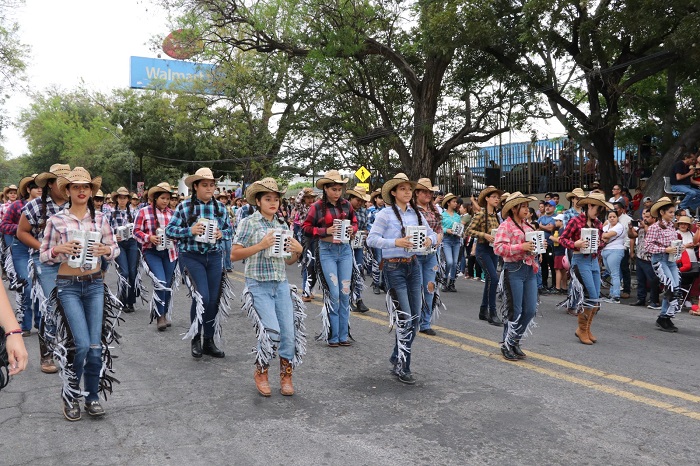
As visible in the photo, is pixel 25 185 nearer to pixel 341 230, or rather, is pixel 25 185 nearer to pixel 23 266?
pixel 23 266

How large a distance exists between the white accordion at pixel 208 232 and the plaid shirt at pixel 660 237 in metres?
6.71

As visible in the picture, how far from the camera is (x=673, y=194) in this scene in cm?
1597

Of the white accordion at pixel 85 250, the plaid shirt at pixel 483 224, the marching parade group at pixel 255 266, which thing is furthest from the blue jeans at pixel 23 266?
the plaid shirt at pixel 483 224

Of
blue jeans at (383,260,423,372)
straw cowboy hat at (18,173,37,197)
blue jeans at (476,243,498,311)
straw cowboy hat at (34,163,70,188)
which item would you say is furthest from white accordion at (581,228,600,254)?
straw cowboy hat at (18,173,37,197)

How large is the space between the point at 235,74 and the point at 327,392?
3057cm

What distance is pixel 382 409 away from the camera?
206 inches

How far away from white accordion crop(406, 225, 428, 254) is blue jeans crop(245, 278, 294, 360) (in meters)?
1.22

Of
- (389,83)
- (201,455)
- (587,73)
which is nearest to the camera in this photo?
(201,455)

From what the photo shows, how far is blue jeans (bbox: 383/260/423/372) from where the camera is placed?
6.08m

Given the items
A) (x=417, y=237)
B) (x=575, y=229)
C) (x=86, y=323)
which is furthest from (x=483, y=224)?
(x=86, y=323)

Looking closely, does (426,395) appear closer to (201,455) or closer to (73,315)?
(201,455)

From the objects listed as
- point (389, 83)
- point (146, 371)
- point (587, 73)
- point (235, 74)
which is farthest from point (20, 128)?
point (146, 371)

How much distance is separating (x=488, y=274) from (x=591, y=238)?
2.21 meters

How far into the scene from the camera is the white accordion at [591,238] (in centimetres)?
777
